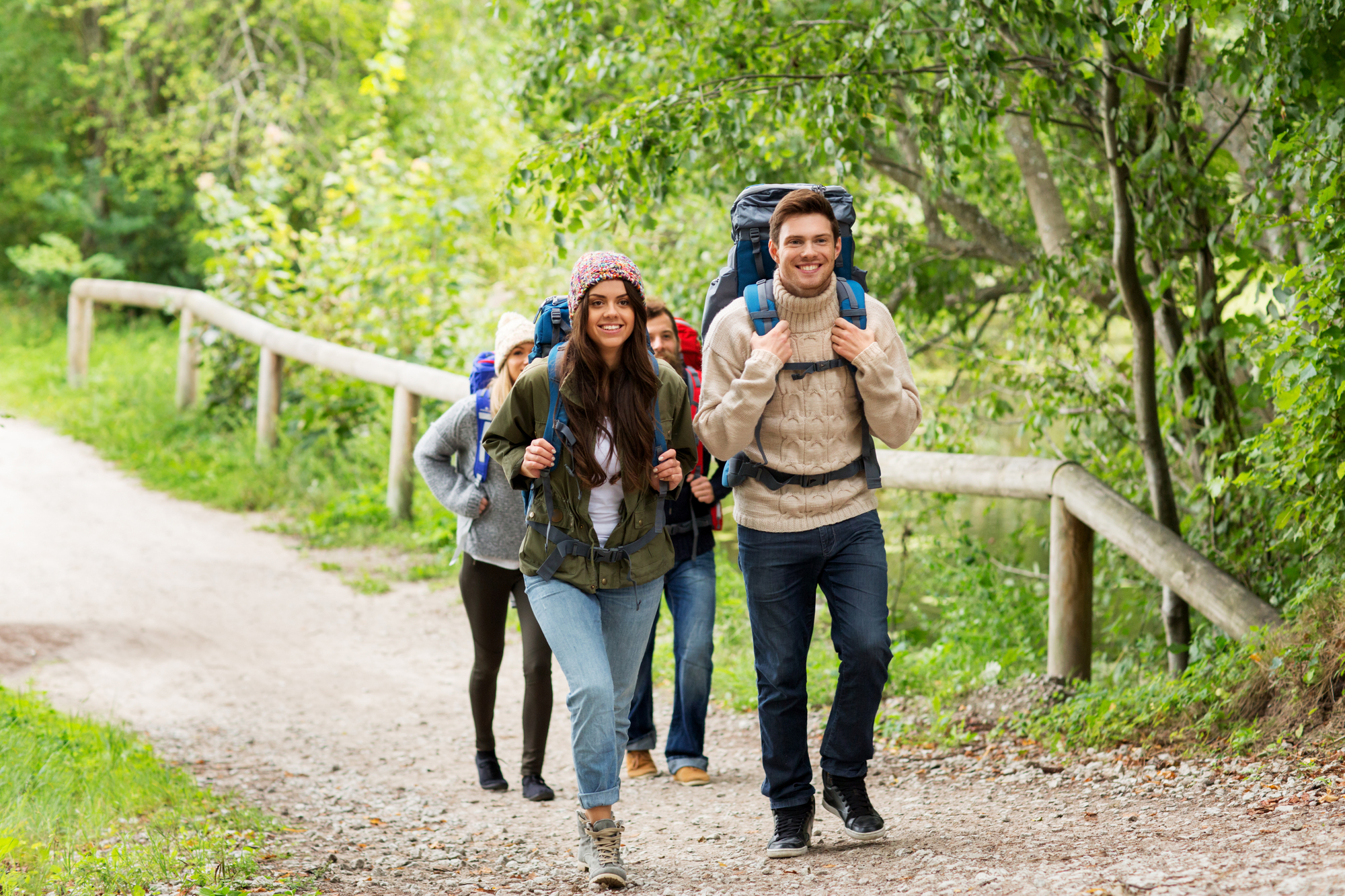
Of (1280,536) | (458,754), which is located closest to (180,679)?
(458,754)

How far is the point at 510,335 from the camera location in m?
4.21

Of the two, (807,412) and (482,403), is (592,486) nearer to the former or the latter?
(807,412)

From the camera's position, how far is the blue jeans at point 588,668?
340 cm

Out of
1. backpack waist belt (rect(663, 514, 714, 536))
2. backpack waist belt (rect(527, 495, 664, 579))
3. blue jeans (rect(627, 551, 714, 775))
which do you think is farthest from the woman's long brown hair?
blue jeans (rect(627, 551, 714, 775))

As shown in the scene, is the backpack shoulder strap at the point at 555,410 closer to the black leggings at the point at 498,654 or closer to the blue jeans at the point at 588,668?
the blue jeans at the point at 588,668

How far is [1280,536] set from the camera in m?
4.93

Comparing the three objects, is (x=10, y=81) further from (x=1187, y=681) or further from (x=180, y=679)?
(x=1187, y=681)

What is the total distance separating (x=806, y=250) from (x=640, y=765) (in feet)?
7.69

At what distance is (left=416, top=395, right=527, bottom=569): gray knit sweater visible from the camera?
4371 millimetres

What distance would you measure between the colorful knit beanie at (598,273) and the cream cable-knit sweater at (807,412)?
11.3 inches

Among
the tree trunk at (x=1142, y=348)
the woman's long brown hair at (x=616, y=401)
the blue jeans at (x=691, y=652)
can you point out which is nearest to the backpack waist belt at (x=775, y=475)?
the woman's long brown hair at (x=616, y=401)

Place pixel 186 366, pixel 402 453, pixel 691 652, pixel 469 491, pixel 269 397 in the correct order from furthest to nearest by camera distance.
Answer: pixel 186 366 → pixel 269 397 → pixel 402 453 → pixel 691 652 → pixel 469 491

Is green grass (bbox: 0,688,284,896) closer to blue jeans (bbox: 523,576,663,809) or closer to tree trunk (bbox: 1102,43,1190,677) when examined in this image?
blue jeans (bbox: 523,576,663,809)

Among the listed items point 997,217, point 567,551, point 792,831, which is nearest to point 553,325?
point 567,551
